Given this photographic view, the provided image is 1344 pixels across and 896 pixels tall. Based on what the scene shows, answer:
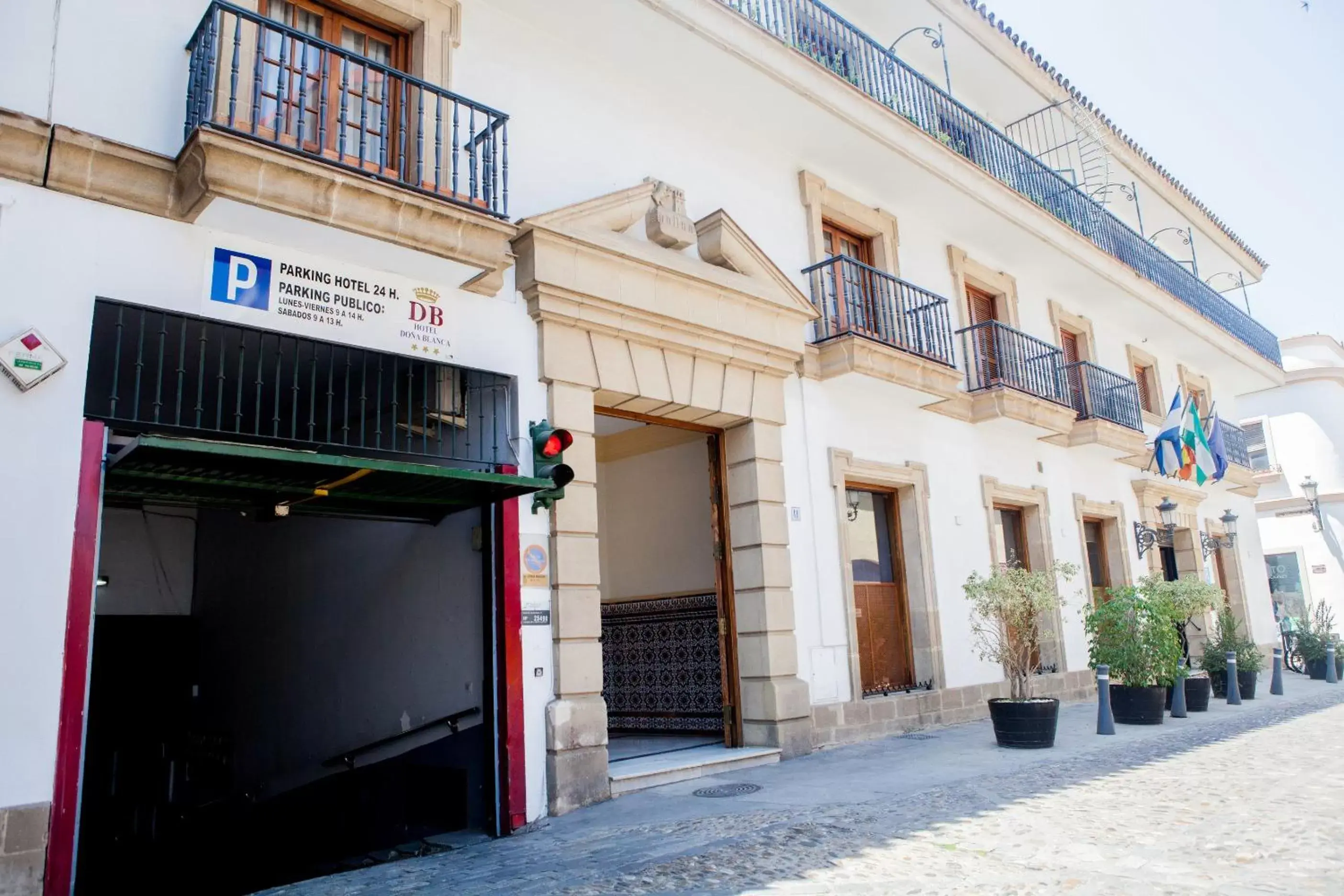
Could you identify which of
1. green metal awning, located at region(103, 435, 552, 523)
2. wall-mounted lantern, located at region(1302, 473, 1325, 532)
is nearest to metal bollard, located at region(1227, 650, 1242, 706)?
green metal awning, located at region(103, 435, 552, 523)

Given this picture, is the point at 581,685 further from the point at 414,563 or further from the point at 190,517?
the point at 190,517

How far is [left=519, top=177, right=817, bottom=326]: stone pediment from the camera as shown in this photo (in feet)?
24.4

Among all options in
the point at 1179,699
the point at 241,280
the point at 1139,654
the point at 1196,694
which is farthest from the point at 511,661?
the point at 1196,694

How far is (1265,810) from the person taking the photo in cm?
545

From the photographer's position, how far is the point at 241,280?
573 cm

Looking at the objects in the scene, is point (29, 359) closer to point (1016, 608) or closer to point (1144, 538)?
point (1016, 608)

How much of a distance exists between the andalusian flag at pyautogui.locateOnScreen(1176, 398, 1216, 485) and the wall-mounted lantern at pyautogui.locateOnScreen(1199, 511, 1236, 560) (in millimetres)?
1747

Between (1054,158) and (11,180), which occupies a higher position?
(1054,158)

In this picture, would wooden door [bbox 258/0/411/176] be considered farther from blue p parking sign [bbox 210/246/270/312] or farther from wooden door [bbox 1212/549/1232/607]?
wooden door [bbox 1212/549/1232/607]

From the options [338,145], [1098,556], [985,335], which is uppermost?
[985,335]

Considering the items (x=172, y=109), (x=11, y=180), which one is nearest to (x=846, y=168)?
(x=172, y=109)

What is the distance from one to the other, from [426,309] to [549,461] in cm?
139

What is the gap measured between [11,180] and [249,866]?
5.25 metres

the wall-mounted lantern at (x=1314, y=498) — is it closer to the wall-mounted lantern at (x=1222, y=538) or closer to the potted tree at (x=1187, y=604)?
the wall-mounted lantern at (x=1222, y=538)
